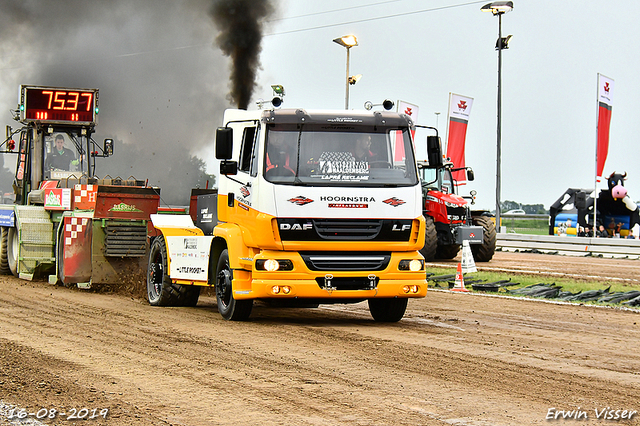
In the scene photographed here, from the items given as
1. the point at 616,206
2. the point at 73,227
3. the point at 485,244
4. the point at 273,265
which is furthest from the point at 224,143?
the point at 616,206

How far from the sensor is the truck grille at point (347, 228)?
9.38 m

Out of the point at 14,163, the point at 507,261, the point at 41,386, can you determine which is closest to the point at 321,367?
the point at 41,386

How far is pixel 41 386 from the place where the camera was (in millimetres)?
6000

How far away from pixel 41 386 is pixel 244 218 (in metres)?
4.11

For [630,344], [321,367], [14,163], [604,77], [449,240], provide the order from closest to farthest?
[321,367], [630,344], [14,163], [449,240], [604,77]

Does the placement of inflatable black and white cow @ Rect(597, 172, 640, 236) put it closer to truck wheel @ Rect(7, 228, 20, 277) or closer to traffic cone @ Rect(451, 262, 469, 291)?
traffic cone @ Rect(451, 262, 469, 291)

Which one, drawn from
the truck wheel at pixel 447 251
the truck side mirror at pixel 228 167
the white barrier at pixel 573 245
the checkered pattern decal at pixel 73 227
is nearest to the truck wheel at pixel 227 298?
the truck side mirror at pixel 228 167

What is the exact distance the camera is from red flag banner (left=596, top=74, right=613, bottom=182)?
27.9 m

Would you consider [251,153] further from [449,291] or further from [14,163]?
[14,163]

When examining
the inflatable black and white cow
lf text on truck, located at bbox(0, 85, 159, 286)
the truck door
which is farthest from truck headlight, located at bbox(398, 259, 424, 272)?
the inflatable black and white cow

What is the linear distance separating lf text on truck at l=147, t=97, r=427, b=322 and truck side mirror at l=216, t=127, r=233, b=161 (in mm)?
12

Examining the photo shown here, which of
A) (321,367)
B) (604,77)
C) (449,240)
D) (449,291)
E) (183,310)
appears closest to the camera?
(321,367)

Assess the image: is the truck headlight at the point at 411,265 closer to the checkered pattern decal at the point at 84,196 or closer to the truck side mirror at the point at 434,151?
the truck side mirror at the point at 434,151

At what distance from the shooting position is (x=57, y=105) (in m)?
17.0
